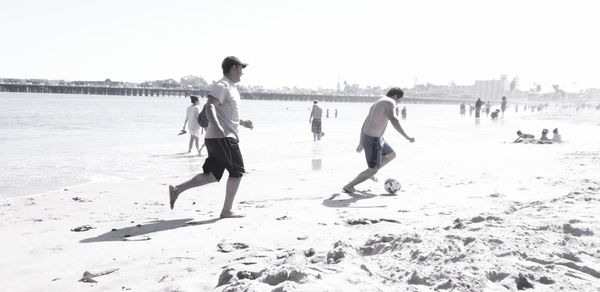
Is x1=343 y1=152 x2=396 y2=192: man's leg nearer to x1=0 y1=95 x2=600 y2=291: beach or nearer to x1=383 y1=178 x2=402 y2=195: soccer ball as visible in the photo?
x1=0 y1=95 x2=600 y2=291: beach

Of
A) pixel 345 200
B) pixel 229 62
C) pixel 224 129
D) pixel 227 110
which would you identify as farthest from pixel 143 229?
pixel 345 200

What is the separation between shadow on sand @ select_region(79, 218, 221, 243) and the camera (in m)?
4.44

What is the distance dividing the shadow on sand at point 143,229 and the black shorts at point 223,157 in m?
0.55

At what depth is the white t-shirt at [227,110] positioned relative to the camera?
4.77m

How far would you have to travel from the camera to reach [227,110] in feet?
16.0

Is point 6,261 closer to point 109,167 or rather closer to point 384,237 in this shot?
point 384,237

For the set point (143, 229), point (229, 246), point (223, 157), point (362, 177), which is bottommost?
point (143, 229)

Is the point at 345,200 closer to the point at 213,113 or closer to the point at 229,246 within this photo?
the point at 213,113

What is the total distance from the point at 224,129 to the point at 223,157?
11.1 inches

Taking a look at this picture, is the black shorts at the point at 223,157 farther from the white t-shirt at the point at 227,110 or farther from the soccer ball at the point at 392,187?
the soccer ball at the point at 392,187

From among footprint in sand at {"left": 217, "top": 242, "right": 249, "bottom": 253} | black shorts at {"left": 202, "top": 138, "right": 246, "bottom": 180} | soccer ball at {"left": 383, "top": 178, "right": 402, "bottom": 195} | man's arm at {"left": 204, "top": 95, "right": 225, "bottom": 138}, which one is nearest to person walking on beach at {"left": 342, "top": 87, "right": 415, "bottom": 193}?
soccer ball at {"left": 383, "top": 178, "right": 402, "bottom": 195}

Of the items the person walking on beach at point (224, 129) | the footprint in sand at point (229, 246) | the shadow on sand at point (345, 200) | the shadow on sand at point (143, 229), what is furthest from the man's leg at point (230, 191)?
the shadow on sand at point (345, 200)

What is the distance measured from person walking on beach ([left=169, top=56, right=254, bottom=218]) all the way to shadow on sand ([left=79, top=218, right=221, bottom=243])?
1.24 feet

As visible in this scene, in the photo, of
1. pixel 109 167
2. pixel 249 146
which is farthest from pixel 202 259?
pixel 249 146
